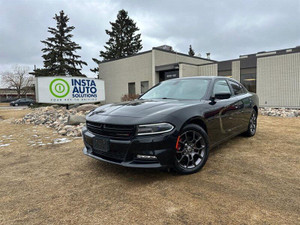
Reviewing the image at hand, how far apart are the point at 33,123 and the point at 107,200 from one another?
7.25 metres

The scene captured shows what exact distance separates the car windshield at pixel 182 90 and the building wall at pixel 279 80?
11.9 metres

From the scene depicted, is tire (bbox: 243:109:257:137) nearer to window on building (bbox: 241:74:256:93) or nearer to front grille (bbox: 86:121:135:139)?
front grille (bbox: 86:121:135:139)

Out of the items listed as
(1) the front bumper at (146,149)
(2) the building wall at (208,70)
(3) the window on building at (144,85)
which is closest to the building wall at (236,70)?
(2) the building wall at (208,70)

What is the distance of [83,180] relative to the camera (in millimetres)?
2701

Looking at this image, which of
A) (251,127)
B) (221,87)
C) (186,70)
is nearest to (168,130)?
(221,87)

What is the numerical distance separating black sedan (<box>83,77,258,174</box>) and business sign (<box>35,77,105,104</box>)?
30.9 feet

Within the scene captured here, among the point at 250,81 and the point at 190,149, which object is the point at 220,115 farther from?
the point at 250,81

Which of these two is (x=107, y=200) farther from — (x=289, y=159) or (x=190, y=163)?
(x=289, y=159)

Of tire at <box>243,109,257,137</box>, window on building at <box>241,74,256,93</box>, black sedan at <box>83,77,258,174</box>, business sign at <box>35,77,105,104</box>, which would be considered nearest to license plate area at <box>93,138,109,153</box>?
black sedan at <box>83,77,258,174</box>

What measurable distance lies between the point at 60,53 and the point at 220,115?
93.9 ft

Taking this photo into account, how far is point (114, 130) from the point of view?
2500 mm

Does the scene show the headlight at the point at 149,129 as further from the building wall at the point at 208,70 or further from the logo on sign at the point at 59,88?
the building wall at the point at 208,70

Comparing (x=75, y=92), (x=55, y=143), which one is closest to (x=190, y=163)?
(x=55, y=143)

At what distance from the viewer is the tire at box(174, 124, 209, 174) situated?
8.61 feet
